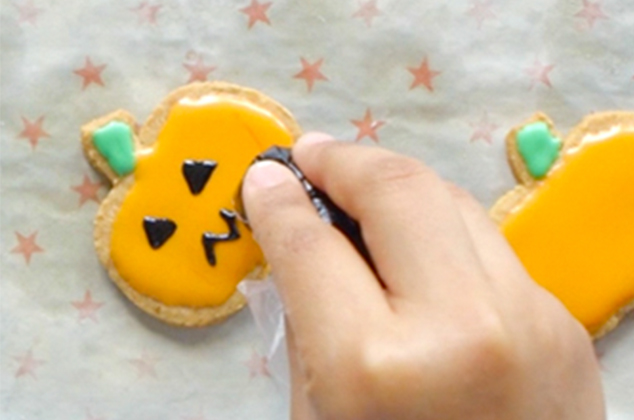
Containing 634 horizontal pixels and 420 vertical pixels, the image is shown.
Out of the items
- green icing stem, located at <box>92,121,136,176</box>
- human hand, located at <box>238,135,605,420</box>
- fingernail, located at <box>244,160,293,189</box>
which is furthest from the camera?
green icing stem, located at <box>92,121,136,176</box>

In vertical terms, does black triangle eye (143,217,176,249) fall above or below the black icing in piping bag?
below

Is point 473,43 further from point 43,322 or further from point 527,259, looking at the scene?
point 43,322

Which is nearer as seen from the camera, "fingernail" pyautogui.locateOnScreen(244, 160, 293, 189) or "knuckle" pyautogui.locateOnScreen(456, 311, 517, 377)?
"knuckle" pyautogui.locateOnScreen(456, 311, 517, 377)

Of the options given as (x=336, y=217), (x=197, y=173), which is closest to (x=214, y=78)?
(x=197, y=173)

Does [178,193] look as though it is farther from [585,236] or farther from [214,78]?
[585,236]

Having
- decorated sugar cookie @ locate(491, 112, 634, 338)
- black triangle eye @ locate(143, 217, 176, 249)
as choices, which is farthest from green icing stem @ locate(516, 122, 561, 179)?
black triangle eye @ locate(143, 217, 176, 249)

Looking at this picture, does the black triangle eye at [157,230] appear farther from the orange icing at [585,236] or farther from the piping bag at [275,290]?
the orange icing at [585,236]

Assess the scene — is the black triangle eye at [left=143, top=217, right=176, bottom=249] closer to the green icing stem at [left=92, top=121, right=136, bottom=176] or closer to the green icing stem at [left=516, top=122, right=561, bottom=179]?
the green icing stem at [left=92, top=121, right=136, bottom=176]
